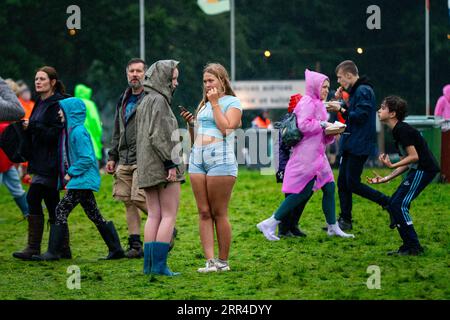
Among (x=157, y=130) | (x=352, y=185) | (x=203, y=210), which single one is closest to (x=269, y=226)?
(x=352, y=185)

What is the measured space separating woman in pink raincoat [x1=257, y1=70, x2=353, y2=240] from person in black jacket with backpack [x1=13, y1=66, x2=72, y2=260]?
2.26 meters

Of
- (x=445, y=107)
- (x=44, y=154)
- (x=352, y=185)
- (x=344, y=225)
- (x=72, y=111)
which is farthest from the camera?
(x=445, y=107)

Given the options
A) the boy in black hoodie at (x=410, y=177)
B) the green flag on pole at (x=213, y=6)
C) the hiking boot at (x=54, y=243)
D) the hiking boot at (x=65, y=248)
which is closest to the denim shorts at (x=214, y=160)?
the boy in black hoodie at (x=410, y=177)

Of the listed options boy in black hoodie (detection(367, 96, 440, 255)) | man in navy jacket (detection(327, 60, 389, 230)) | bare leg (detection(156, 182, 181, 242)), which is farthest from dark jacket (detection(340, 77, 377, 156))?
bare leg (detection(156, 182, 181, 242))

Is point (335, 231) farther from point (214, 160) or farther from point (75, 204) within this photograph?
point (214, 160)

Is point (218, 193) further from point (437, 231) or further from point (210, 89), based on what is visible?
point (437, 231)

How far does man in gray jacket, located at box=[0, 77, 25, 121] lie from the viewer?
11.1 meters

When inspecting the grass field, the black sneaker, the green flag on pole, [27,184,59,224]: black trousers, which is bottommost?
the grass field

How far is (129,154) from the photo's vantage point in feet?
39.0

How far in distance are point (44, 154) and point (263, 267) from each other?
2.76 meters

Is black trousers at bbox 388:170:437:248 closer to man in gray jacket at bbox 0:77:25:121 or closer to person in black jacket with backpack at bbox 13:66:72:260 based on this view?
person in black jacket with backpack at bbox 13:66:72:260

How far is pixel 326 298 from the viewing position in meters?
8.69

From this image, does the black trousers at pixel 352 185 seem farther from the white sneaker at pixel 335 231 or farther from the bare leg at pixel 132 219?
the bare leg at pixel 132 219
